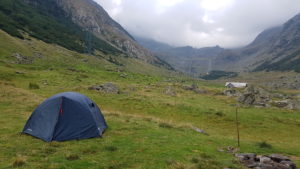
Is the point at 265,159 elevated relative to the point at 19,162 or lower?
elevated

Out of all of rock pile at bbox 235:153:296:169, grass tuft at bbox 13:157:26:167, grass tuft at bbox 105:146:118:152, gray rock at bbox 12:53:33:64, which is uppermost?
gray rock at bbox 12:53:33:64

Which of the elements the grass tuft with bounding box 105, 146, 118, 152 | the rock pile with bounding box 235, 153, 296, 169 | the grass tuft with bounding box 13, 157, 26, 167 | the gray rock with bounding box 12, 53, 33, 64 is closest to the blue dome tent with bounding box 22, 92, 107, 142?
the grass tuft with bounding box 105, 146, 118, 152

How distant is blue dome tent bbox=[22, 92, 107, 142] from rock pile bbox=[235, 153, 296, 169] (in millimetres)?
10231

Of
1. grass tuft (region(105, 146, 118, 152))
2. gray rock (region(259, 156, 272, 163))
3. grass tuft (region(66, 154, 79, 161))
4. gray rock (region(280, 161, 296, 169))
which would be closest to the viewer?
grass tuft (region(66, 154, 79, 161))

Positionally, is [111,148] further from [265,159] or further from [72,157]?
[265,159]

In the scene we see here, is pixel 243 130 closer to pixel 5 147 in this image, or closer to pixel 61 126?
pixel 61 126

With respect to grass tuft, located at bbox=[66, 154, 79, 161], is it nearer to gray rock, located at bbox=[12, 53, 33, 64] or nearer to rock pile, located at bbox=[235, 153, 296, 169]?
rock pile, located at bbox=[235, 153, 296, 169]

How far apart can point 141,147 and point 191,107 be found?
2848 cm

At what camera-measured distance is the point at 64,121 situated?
17.3 meters

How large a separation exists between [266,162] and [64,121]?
43.5 feet

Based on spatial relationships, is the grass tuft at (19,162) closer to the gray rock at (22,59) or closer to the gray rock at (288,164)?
the gray rock at (288,164)

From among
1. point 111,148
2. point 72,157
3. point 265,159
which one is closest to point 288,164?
point 265,159

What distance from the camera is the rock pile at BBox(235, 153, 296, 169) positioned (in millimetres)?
13484

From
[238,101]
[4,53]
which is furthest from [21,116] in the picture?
[4,53]
